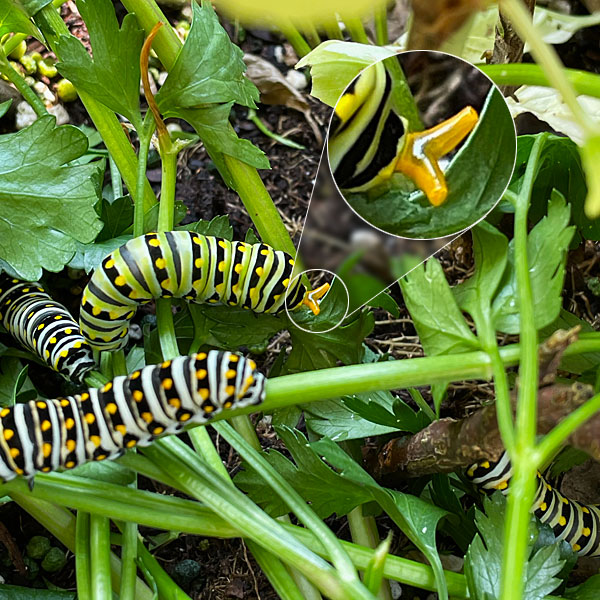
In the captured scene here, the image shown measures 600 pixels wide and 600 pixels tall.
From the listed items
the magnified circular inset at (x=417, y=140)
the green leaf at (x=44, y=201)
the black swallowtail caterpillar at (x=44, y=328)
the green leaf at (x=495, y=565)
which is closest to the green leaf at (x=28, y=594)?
the black swallowtail caterpillar at (x=44, y=328)

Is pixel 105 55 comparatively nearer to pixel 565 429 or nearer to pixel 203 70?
pixel 203 70

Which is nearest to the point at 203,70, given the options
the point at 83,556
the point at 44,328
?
the point at 44,328

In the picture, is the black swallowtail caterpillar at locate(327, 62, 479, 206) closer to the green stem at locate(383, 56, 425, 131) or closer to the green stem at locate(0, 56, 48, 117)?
the green stem at locate(383, 56, 425, 131)

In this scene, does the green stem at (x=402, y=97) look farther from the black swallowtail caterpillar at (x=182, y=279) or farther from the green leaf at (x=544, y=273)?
the black swallowtail caterpillar at (x=182, y=279)

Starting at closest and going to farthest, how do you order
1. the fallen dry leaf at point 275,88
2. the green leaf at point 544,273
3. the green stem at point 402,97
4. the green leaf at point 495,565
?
the green stem at point 402,97, the green leaf at point 544,273, the green leaf at point 495,565, the fallen dry leaf at point 275,88

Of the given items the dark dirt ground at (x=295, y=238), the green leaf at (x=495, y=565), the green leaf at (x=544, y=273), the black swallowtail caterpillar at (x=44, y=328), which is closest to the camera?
the green leaf at (x=544, y=273)

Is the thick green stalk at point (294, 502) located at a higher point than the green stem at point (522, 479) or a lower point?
lower

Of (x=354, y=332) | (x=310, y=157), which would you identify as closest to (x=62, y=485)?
(x=354, y=332)
